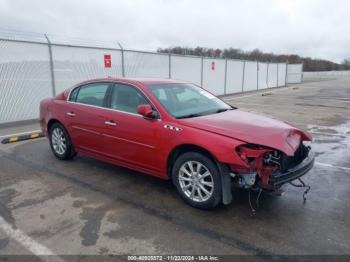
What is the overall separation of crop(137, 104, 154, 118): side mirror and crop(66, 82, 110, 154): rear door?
90 centimetres

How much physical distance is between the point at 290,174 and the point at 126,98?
252cm

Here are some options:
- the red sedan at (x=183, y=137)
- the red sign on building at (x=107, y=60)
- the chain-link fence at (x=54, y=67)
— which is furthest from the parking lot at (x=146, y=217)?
the red sign on building at (x=107, y=60)

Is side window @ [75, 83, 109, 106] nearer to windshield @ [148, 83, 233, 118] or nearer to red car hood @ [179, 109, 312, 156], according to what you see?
windshield @ [148, 83, 233, 118]

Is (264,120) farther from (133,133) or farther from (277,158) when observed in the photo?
(133,133)

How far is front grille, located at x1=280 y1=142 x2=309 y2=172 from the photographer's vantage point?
3.59m

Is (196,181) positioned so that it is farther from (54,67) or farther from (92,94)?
(54,67)

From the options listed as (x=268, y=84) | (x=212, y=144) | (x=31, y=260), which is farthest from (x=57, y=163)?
(x=268, y=84)

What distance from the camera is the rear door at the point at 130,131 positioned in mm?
4130

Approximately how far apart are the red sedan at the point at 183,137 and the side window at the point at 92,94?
0.06 ft

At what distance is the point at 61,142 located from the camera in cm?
566

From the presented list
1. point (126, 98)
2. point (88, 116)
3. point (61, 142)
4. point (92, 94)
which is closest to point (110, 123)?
point (126, 98)

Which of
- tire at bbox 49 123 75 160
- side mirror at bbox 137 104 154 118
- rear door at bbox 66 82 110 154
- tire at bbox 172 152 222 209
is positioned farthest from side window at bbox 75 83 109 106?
tire at bbox 172 152 222 209

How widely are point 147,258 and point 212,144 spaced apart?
55.2 inches

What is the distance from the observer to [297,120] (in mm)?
10438
